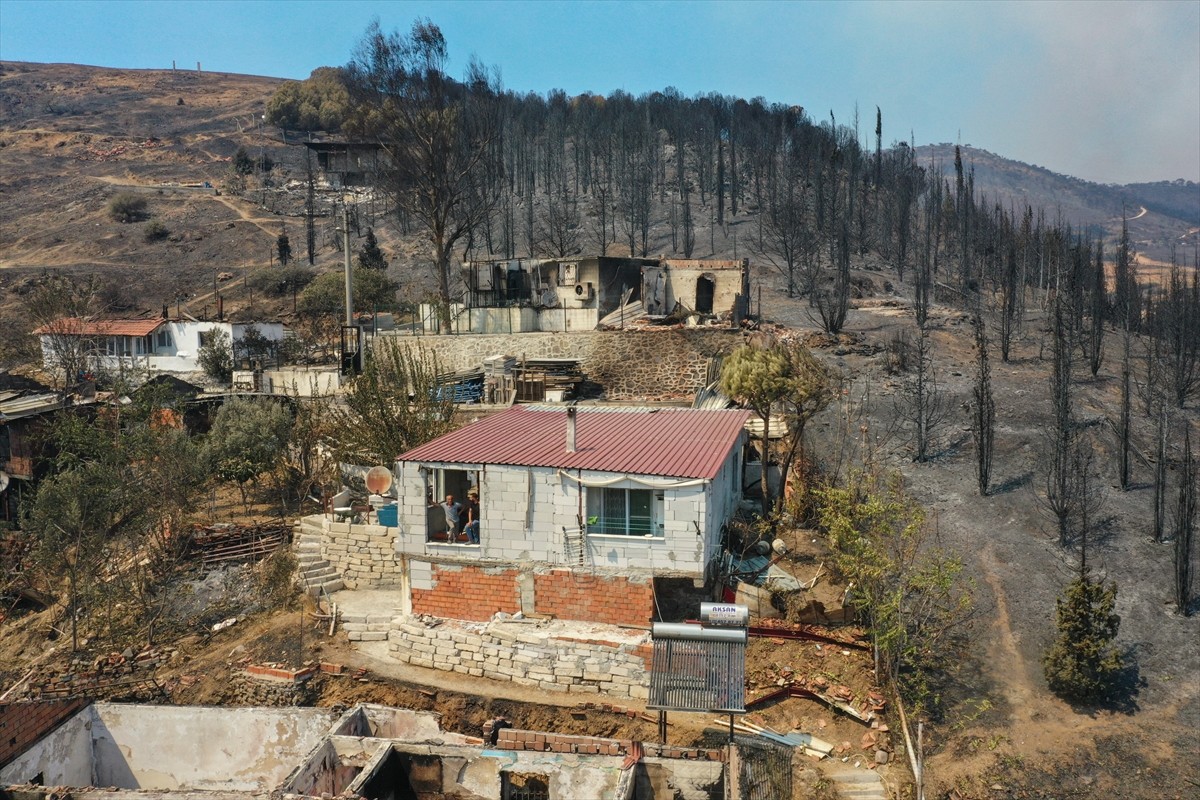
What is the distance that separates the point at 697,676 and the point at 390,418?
11.7 meters

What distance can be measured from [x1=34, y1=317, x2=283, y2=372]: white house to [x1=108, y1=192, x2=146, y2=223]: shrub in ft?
129

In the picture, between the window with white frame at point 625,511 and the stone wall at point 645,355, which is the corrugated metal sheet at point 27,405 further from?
the window with white frame at point 625,511

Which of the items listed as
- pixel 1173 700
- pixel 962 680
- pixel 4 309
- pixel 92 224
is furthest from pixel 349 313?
pixel 92 224

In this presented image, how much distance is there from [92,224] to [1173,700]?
255ft

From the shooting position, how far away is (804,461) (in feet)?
67.0

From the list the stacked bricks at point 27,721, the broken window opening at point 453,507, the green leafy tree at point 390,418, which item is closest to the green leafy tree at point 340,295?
the green leafy tree at point 390,418

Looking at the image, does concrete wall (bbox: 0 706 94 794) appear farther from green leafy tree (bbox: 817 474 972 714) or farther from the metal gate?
green leafy tree (bbox: 817 474 972 714)

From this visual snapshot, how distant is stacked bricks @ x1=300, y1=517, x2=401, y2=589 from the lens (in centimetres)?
Answer: 1850

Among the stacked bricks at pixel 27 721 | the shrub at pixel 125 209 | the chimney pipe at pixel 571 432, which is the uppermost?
the shrub at pixel 125 209

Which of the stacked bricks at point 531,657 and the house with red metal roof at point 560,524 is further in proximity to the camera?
the house with red metal roof at point 560,524

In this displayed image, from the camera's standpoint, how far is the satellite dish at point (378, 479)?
18906 mm

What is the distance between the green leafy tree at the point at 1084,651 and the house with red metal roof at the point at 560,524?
239 inches

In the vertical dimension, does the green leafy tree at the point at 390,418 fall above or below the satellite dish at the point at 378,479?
above

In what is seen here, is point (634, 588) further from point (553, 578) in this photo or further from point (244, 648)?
point (244, 648)
